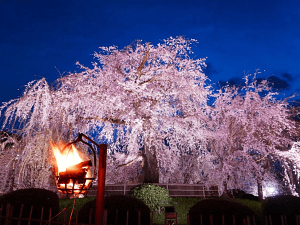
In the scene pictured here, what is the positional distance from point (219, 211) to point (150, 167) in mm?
7509

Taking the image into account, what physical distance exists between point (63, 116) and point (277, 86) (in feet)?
43.2

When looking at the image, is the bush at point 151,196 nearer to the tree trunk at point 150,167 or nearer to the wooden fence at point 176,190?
the tree trunk at point 150,167

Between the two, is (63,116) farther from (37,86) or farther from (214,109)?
(214,109)

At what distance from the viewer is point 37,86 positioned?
9.65 metres

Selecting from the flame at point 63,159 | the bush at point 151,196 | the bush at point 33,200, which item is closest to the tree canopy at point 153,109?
the bush at point 33,200

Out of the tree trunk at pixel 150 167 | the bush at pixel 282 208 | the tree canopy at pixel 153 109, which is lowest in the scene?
the bush at pixel 282 208

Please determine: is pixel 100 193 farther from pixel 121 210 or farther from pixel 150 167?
pixel 150 167

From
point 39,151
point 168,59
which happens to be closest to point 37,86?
point 39,151

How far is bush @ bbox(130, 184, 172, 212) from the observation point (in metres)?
Answer: 10.9

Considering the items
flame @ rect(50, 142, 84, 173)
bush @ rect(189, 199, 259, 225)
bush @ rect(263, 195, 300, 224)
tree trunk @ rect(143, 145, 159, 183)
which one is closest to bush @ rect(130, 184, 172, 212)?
tree trunk @ rect(143, 145, 159, 183)

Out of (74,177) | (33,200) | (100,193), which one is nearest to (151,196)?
(33,200)

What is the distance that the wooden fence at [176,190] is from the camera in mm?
14992

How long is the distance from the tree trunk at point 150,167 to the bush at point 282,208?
6.34 m

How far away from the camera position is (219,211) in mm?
6371
